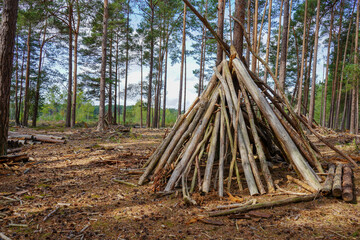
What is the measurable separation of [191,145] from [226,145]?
0.70 meters

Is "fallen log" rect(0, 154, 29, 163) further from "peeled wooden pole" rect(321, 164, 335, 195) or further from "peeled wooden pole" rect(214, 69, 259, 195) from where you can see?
"peeled wooden pole" rect(321, 164, 335, 195)

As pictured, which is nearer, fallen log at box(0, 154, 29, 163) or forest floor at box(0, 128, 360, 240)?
forest floor at box(0, 128, 360, 240)

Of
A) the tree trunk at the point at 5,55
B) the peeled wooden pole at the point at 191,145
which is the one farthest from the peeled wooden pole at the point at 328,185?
the tree trunk at the point at 5,55

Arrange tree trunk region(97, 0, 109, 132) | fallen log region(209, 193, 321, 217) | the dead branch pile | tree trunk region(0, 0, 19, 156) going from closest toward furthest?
fallen log region(209, 193, 321, 217) < tree trunk region(0, 0, 19, 156) < the dead branch pile < tree trunk region(97, 0, 109, 132)

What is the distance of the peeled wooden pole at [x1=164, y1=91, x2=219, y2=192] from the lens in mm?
3634

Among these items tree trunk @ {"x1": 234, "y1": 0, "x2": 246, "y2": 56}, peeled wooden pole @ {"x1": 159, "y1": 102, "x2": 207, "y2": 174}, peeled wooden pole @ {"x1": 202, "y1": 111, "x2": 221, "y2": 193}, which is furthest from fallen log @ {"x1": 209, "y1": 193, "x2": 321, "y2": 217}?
tree trunk @ {"x1": 234, "y1": 0, "x2": 246, "y2": 56}

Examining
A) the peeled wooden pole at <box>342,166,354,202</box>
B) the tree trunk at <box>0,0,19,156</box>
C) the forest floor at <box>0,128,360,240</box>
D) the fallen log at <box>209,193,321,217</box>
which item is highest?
the tree trunk at <box>0,0,19,156</box>

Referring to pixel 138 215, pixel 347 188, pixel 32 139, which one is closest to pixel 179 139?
pixel 138 215

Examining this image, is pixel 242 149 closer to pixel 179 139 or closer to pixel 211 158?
pixel 211 158

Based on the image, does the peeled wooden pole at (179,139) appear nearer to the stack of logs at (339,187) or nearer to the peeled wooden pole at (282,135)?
the peeled wooden pole at (282,135)

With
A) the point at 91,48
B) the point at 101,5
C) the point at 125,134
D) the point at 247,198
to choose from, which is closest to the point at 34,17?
the point at 101,5

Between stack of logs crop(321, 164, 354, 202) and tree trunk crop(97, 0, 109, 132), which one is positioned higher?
tree trunk crop(97, 0, 109, 132)

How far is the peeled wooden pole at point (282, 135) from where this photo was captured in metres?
3.42

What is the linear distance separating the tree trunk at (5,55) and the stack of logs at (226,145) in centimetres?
390
